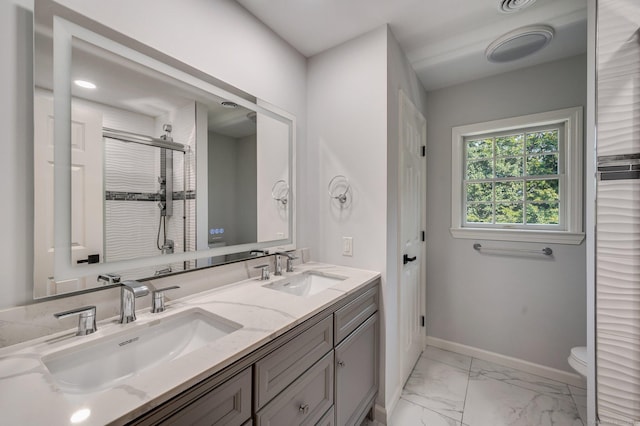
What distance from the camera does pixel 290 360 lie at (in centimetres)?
102

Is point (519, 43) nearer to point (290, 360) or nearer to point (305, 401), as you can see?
point (290, 360)

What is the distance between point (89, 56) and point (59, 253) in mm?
733

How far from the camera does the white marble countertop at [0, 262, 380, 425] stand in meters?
0.57

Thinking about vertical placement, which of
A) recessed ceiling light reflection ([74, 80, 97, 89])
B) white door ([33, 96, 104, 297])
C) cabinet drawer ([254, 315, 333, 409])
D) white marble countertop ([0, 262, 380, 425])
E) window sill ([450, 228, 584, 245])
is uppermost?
recessed ceiling light reflection ([74, 80, 97, 89])

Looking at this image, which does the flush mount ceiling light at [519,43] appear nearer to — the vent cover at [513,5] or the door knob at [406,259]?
the vent cover at [513,5]

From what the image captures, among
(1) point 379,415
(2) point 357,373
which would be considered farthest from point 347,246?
(1) point 379,415

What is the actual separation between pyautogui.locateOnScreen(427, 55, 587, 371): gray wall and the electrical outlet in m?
1.16

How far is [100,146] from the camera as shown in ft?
3.30

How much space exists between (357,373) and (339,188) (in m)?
1.16

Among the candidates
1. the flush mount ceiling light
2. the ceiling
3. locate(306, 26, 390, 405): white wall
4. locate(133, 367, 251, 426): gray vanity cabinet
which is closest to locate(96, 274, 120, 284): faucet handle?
locate(133, 367, 251, 426): gray vanity cabinet

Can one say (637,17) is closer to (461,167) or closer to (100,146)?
(461,167)

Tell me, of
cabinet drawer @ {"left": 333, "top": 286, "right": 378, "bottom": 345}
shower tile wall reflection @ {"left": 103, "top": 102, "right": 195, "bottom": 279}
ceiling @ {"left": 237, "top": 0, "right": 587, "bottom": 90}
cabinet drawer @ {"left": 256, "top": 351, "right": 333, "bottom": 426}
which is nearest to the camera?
cabinet drawer @ {"left": 256, "top": 351, "right": 333, "bottom": 426}

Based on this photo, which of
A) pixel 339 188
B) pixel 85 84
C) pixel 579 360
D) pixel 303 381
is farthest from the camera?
pixel 339 188

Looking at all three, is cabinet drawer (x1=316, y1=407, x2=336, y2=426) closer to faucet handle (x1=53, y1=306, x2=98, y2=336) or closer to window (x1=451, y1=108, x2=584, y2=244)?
faucet handle (x1=53, y1=306, x2=98, y2=336)
